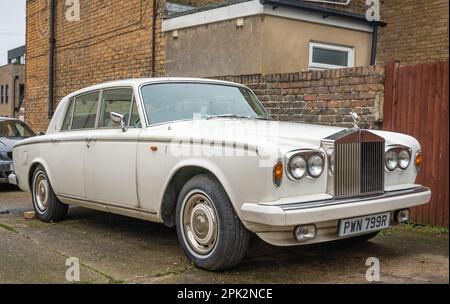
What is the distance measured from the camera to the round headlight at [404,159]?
4605mm

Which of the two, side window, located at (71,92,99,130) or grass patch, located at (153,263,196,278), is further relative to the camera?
side window, located at (71,92,99,130)

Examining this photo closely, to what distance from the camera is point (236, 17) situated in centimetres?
888

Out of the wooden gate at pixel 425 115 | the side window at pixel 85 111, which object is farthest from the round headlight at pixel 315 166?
the side window at pixel 85 111

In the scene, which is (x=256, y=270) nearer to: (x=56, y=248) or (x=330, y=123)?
(x=56, y=248)

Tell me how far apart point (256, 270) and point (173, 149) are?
1.21m

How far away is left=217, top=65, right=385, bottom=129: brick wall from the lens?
249 inches

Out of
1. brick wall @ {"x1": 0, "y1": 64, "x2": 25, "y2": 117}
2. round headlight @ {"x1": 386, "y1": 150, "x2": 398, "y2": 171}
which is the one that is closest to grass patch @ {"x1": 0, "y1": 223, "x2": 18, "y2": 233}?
round headlight @ {"x1": 386, "y1": 150, "x2": 398, "y2": 171}

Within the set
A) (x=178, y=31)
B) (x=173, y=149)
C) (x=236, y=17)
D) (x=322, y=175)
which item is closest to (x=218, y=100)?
(x=173, y=149)

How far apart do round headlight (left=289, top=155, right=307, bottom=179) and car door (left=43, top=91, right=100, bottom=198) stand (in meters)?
2.69

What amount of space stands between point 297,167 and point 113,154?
209 centimetres

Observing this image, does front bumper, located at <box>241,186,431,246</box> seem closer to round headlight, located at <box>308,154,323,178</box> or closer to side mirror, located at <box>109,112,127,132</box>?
round headlight, located at <box>308,154,323,178</box>

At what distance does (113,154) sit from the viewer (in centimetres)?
515

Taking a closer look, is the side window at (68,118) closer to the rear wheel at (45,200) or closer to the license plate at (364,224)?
the rear wheel at (45,200)

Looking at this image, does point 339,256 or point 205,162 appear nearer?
point 205,162
